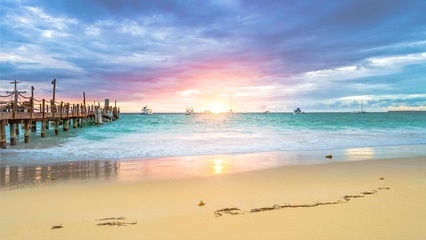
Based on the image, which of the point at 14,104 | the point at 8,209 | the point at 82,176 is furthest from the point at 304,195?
→ the point at 14,104

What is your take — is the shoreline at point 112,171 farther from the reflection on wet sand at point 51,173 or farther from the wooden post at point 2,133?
the wooden post at point 2,133

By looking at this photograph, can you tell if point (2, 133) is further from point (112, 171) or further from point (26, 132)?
point (112, 171)

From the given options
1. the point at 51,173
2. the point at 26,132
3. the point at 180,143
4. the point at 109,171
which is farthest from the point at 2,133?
the point at 109,171

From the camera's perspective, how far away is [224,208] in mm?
5984

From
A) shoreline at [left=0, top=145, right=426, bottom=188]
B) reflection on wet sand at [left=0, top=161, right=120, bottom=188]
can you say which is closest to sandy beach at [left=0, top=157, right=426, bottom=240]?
shoreline at [left=0, top=145, right=426, bottom=188]

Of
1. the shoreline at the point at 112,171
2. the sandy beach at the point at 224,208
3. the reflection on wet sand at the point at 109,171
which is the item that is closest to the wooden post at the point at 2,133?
the shoreline at the point at 112,171

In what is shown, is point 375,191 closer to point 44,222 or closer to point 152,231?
point 152,231

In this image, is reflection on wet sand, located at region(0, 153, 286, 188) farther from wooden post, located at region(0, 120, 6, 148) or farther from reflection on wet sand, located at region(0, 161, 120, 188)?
wooden post, located at region(0, 120, 6, 148)

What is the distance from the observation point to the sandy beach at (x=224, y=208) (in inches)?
189

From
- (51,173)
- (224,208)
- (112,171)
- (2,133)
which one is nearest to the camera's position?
(224,208)

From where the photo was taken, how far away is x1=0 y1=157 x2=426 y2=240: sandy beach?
481 centimetres

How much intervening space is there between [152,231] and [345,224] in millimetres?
3186

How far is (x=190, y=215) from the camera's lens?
564 centimetres

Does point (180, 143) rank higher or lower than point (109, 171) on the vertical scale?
lower
